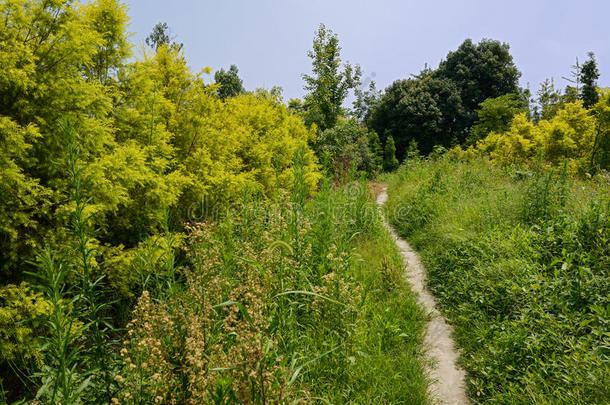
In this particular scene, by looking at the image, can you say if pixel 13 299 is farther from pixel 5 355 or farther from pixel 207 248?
pixel 207 248

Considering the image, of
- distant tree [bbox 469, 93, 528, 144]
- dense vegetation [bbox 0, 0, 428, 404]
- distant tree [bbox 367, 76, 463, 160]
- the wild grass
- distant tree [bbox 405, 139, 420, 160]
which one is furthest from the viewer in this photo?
distant tree [bbox 367, 76, 463, 160]

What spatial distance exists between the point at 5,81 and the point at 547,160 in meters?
14.6

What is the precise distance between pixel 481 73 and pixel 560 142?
2206cm

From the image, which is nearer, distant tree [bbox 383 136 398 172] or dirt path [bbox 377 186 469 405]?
dirt path [bbox 377 186 469 405]

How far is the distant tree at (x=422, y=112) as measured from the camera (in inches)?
1103

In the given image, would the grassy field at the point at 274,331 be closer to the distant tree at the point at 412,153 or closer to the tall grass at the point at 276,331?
the tall grass at the point at 276,331

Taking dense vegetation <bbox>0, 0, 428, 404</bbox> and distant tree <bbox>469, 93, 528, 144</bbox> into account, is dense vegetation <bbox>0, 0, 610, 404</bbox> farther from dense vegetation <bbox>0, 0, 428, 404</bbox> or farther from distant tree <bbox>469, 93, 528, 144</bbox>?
distant tree <bbox>469, 93, 528, 144</bbox>

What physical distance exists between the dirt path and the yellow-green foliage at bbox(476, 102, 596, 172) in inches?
360

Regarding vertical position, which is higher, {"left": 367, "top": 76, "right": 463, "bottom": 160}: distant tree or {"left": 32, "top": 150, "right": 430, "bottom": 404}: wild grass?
{"left": 367, "top": 76, "right": 463, "bottom": 160}: distant tree

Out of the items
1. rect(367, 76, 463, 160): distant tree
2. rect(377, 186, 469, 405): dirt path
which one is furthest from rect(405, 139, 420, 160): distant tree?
rect(377, 186, 469, 405): dirt path

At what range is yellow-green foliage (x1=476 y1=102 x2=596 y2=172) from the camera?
11.0 meters

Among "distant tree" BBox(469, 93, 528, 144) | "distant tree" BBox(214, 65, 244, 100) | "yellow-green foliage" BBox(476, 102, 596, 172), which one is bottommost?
"yellow-green foliage" BBox(476, 102, 596, 172)

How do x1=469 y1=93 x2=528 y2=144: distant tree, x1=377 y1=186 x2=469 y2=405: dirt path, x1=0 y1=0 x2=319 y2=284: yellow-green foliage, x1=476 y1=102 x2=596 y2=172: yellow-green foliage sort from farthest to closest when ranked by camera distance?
x1=469 y1=93 x2=528 y2=144: distant tree
x1=476 y1=102 x2=596 y2=172: yellow-green foliage
x1=0 y1=0 x2=319 y2=284: yellow-green foliage
x1=377 y1=186 x2=469 y2=405: dirt path

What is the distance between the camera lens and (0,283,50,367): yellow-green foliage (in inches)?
111
